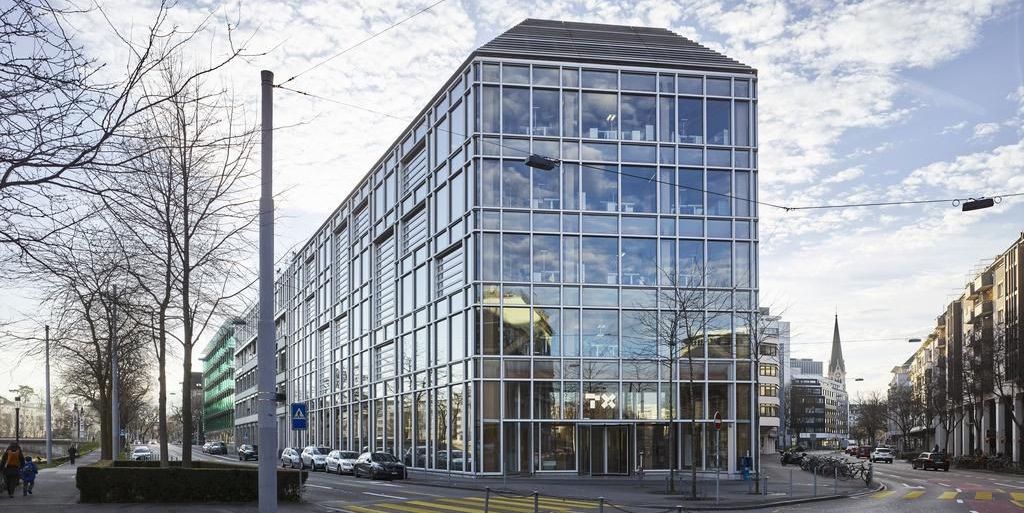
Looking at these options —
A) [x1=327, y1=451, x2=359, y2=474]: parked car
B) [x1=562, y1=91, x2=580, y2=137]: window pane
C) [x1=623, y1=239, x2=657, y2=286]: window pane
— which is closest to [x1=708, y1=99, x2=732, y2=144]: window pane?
[x1=623, y1=239, x2=657, y2=286]: window pane

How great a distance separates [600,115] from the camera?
153 feet

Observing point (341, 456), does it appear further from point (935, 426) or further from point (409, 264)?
point (935, 426)

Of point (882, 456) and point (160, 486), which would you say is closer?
point (160, 486)

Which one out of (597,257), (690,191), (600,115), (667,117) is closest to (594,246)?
(597,257)

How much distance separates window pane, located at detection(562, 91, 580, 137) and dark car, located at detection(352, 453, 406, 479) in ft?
58.5

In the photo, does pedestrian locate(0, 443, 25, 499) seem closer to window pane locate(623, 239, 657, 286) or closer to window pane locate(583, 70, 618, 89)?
window pane locate(623, 239, 657, 286)

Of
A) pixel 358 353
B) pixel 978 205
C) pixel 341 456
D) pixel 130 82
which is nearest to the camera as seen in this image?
pixel 130 82

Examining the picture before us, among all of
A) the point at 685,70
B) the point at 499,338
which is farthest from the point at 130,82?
the point at 685,70

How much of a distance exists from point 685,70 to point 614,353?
46.7 ft

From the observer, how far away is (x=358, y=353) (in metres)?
66.4

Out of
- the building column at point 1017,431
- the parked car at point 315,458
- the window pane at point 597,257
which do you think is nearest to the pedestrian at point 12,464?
the window pane at point 597,257

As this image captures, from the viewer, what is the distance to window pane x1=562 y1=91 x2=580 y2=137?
46.1 metres

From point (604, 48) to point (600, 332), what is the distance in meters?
13.9

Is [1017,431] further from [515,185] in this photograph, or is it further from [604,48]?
[515,185]
